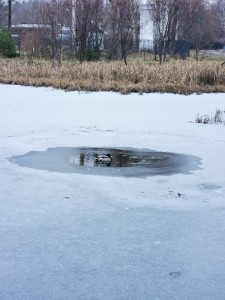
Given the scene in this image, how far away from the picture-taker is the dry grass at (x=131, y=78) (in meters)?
15.0

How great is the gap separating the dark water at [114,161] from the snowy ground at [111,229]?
0.21 meters

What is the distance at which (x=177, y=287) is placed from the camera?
9.64ft

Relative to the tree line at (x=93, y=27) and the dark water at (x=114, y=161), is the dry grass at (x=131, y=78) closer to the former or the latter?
the dark water at (x=114, y=161)

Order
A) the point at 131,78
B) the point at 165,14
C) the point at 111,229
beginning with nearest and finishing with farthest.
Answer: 1. the point at 111,229
2. the point at 131,78
3. the point at 165,14

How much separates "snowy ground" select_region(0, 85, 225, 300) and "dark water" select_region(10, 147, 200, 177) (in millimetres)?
212

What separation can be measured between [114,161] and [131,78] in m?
9.98

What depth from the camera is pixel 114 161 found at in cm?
654

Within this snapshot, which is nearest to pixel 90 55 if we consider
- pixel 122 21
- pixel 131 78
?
pixel 122 21

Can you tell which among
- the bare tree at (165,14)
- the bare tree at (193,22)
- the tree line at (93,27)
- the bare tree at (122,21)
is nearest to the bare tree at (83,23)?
the tree line at (93,27)

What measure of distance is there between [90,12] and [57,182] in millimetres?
24168

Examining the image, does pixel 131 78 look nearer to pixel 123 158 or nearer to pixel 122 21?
pixel 123 158

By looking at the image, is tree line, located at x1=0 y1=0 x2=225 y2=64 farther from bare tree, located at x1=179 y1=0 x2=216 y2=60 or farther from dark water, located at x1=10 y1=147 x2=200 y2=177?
dark water, located at x1=10 y1=147 x2=200 y2=177

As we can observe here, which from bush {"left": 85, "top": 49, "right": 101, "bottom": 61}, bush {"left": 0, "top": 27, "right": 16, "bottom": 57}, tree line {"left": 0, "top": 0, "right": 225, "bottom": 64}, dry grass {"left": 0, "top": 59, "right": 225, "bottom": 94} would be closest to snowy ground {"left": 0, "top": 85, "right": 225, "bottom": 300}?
dry grass {"left": 0, "top": 59, "right": 225, "bottom": 94}

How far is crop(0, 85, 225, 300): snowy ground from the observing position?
2947mm
